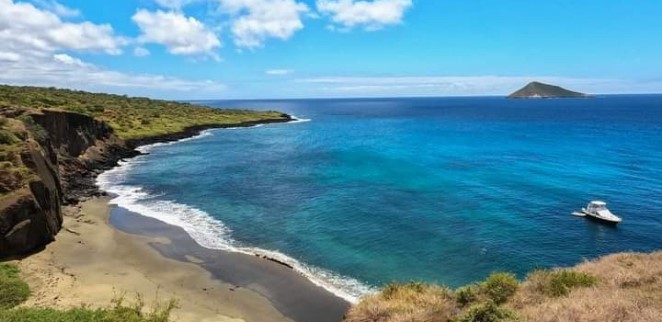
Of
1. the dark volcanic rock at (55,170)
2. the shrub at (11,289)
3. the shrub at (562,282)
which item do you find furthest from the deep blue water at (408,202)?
the shrub at (11,289)

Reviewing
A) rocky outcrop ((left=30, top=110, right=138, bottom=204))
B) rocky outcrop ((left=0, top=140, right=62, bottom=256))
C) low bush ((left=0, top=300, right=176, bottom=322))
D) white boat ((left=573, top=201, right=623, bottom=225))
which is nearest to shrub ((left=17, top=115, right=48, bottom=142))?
rocky outcrop ((left=30, top=110, right=138, bottom=204))

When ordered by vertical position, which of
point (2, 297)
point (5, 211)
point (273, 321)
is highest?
point (5, 211)

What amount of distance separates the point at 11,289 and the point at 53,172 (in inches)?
821

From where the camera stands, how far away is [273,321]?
81.4ft

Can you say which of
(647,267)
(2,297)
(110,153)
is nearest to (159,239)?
(2,297)

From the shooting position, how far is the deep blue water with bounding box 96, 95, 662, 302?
34281 mm

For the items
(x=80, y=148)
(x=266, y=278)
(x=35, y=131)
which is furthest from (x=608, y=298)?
(x=80, y=148)

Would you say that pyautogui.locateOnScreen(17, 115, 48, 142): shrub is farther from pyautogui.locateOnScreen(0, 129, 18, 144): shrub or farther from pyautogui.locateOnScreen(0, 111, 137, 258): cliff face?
→ pyautogui.locateOnScreen(0, 129, 18, 144): shrub

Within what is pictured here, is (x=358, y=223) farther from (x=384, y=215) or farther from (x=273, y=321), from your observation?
(x=273, y=321)

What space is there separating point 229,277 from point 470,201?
91.3ft

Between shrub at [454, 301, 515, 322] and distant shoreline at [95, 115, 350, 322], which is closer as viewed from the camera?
shrub at [454, 301, 515, 322]

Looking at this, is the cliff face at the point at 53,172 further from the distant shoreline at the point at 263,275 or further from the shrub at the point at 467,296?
the shrub at the point at 467,296

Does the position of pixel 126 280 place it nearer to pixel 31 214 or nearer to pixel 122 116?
pixel 31 214

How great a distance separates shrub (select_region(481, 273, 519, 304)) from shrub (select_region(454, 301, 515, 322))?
10.3 feet
